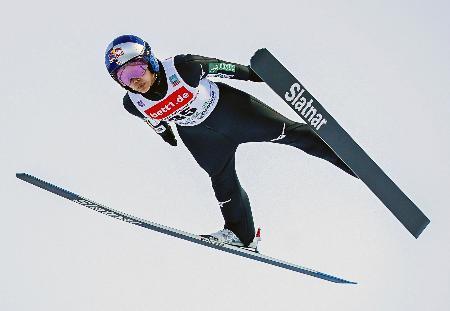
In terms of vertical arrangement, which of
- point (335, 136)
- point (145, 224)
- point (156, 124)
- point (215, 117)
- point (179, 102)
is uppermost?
point (335, 136)

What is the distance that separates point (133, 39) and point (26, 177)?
148 centimetres

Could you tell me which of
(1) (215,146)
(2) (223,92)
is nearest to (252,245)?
(1) (215,146)

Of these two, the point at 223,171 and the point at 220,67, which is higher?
the point at 220,67

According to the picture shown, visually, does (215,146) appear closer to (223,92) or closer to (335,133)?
(223,92)

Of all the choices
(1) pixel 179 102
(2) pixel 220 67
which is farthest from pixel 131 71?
(2) pixel 220 67

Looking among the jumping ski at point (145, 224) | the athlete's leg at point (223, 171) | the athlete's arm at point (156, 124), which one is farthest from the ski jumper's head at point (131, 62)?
the jumping ski at point (145, 224)

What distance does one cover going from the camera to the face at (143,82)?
4.48 m

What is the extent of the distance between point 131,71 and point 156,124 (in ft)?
1.92

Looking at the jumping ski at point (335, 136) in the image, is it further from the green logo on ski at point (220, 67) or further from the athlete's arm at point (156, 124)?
the athlete's arm at point (156, 124)

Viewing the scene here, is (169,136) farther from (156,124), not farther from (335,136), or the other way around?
(335,136)

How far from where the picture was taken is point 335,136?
161 inches

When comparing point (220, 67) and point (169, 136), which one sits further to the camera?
point (169, 136)

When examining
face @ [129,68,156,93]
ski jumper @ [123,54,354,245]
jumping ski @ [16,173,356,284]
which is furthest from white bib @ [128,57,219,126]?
jumping ski @ [16,173,356,284]

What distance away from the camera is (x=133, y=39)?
176 inches
